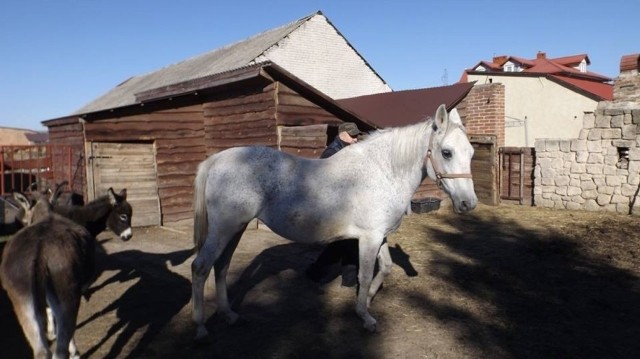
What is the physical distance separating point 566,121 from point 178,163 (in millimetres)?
22766

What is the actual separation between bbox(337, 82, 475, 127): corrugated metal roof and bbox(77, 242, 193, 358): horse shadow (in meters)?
6.37

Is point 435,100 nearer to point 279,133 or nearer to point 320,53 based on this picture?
point 279,133

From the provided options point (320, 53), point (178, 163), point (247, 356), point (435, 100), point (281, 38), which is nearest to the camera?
point (247, 356)

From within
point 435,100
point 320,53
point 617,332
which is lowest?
point 617,332

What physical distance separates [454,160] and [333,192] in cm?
120

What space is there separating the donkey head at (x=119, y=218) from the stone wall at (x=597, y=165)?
38.2 feet

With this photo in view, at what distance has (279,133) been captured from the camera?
9492 mm

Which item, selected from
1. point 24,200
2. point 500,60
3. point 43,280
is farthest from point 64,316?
point 500,60

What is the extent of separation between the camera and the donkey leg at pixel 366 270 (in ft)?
13.6

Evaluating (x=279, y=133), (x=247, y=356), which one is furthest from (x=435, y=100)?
→ (x=247, y=356)

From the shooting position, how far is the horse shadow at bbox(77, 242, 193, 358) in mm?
4305

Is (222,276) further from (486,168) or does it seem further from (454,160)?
(486,168)

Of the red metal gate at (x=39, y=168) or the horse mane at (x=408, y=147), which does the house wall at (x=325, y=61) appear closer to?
the red metal gate at (x=39, y=168)

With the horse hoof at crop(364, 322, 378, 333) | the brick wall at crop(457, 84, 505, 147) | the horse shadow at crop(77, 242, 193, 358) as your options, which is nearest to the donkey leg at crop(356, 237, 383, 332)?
the horse hoof at crop(364, 322, 378, 333)
